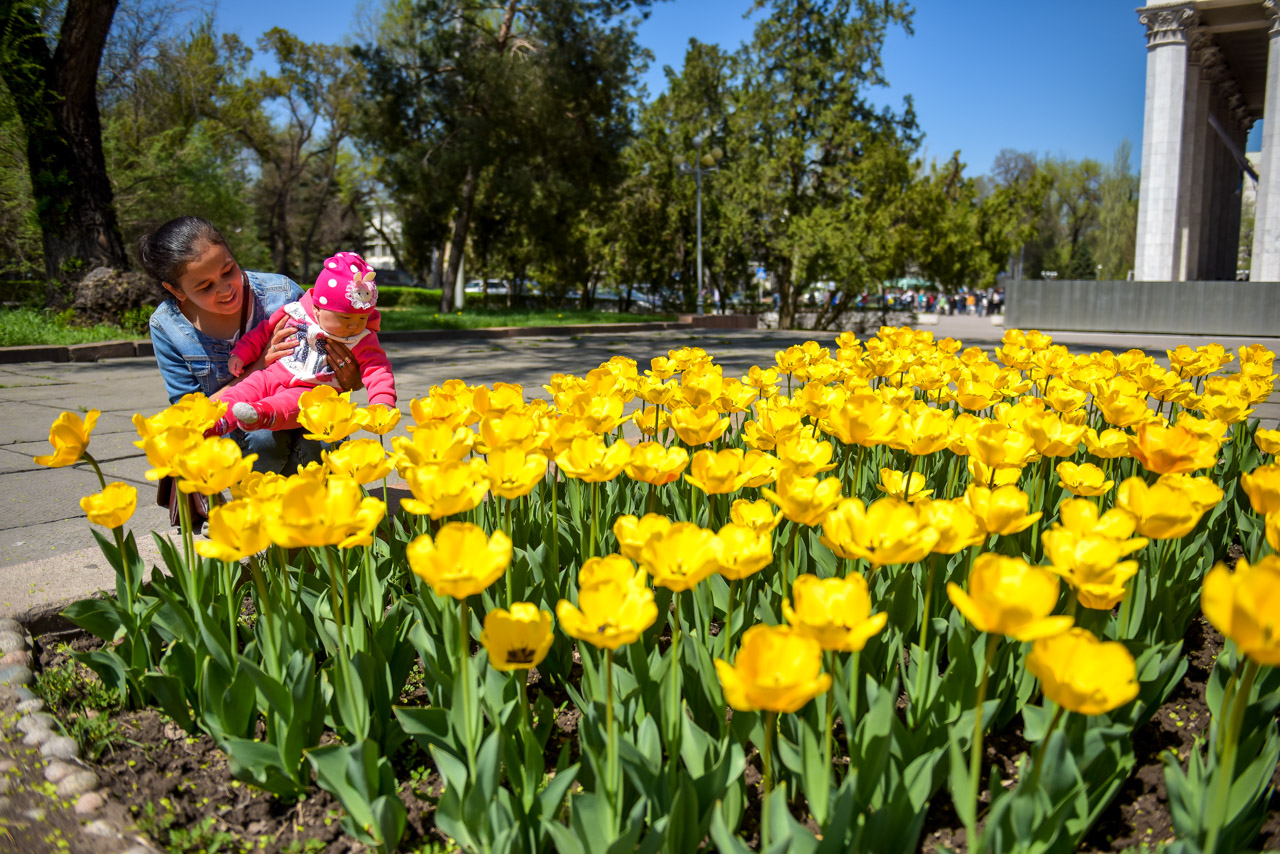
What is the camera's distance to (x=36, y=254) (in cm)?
1800

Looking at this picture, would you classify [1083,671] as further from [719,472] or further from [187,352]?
[187,352]

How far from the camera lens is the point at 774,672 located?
107cm

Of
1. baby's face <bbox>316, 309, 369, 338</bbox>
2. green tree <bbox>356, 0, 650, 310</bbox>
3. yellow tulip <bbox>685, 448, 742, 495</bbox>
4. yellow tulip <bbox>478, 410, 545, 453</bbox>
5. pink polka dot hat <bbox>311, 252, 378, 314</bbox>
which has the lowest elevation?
yellow tulip <bbox>685, 448, 742, 495</bbox>

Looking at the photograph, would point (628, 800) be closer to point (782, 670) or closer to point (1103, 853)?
point (782, 670)

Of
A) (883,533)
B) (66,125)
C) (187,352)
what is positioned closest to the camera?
(883,533)

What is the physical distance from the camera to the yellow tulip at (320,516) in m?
1.33

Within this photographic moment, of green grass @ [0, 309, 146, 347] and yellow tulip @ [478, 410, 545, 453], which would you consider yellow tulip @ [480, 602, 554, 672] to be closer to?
yellow tulip @ [478, 410, 545, 453]

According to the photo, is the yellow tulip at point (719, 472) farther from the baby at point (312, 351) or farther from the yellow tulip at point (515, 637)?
the baby at point (312, 351)

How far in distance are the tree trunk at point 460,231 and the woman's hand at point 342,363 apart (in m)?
19.1

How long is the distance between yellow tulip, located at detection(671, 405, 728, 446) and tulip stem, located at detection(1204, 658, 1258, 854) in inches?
45.5

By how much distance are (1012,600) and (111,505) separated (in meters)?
1.61

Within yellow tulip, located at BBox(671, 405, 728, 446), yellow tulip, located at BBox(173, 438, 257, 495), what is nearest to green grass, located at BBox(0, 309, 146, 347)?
yellow tulip, located at BBox(173, 438, 257, 495)

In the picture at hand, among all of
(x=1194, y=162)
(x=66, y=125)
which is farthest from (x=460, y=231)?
(x=1194, y=162)

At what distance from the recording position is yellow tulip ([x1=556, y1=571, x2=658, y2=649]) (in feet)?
3.72
